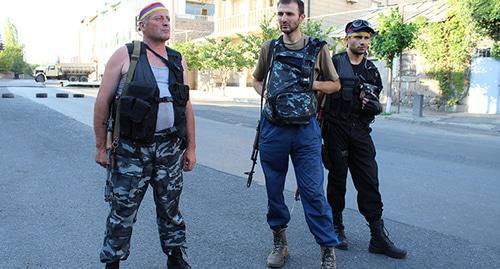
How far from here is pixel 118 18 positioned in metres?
61.7

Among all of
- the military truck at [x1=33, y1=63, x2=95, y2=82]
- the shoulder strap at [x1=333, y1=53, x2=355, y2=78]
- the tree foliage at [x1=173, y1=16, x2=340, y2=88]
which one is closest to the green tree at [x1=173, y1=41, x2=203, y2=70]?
the tree foliage at [x1=173, y1=16, x2=340, y2=88]

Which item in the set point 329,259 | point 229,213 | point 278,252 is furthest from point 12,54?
point 329,259

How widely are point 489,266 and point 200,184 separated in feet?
11.7

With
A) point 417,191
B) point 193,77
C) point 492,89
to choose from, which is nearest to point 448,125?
point 492,89

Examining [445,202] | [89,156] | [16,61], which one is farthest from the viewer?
[16,61]

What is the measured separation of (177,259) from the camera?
3.42 metres

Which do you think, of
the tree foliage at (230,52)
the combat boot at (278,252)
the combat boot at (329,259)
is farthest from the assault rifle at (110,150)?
the tree foliage at (230,52)

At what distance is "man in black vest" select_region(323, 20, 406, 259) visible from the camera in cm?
376

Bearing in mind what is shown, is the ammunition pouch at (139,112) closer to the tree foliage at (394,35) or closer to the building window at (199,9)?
the tree foliage at (394,35)

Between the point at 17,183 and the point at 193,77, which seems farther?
the point at 193,77

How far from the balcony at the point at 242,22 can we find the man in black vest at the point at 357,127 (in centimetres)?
2675

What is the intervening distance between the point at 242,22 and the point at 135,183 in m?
32.1

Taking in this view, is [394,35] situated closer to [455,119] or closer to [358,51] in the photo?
[455,119]

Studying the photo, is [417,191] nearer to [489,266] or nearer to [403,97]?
[489,266]
